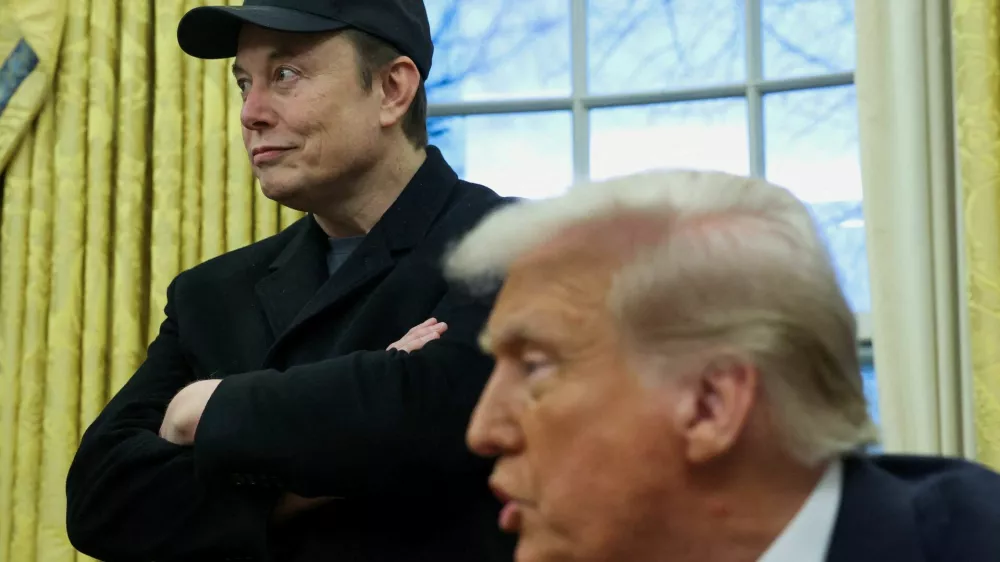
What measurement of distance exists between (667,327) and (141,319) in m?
2.50

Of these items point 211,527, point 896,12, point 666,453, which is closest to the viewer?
point 666,453

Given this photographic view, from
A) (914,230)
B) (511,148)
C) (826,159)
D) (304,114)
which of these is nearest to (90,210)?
(511,148)

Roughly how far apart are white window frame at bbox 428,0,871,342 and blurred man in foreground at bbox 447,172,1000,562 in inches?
80.0

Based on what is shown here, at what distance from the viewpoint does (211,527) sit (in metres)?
1.78

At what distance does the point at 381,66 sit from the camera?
2.10m

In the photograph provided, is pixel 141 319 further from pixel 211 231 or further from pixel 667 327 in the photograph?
pixel 667 327

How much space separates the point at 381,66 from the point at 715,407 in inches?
48.0

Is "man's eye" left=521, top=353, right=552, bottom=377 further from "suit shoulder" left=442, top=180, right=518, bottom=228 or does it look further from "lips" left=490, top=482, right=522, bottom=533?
"suit shoulder" left=442, top=180, right=518, bottom=228

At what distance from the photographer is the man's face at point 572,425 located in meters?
1.05

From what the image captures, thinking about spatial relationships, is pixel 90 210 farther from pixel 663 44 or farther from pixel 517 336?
pixel 517 336

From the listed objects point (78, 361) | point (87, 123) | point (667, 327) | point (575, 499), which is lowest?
point (78, 361)

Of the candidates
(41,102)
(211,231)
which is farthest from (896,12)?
(41,102)

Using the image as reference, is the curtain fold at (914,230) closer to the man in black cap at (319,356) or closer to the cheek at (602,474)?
the man in black cap at (319,356)

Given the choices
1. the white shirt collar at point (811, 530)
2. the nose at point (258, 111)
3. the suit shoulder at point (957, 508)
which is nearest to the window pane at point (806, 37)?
the nose at point (258, 111)
